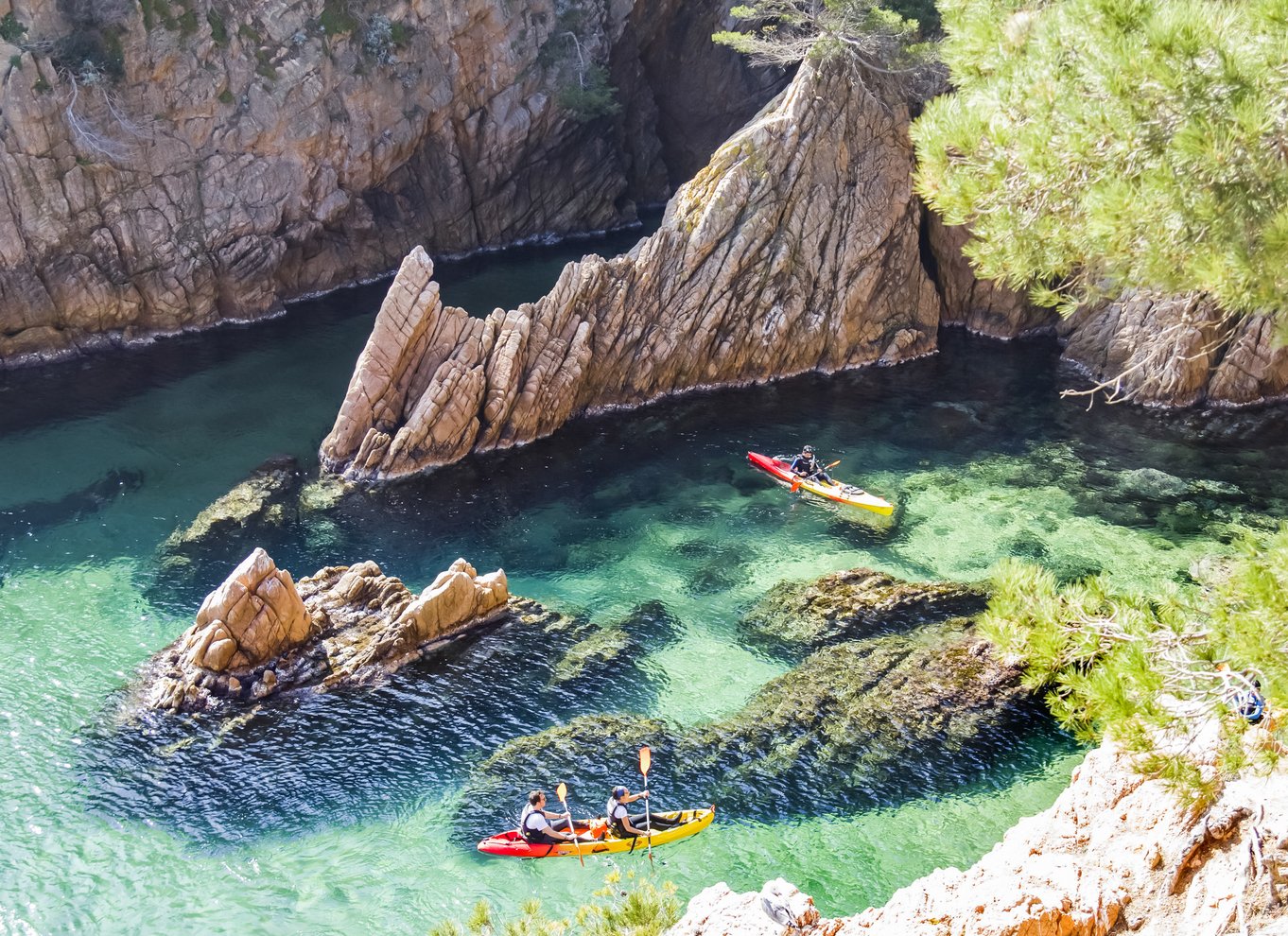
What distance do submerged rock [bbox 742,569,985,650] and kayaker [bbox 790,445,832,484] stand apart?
18.0 feet

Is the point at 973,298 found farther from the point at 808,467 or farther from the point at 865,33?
the point at 808,467

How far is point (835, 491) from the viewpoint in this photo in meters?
30.7

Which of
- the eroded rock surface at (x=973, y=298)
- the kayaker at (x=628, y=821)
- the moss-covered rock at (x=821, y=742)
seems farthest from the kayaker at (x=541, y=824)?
the eroded rock surface at (x=973, y=298)

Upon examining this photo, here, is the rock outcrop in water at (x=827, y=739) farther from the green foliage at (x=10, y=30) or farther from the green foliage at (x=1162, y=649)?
the green foliage at (x=10, y=30)

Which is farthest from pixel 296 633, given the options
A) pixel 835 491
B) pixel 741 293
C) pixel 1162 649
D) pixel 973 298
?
pixel 973 298

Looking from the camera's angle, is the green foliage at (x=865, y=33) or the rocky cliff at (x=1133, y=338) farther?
the green foliage at (x=865, y=33)

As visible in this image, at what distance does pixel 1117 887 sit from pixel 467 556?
775 inches

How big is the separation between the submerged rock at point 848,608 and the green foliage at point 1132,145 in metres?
13.0

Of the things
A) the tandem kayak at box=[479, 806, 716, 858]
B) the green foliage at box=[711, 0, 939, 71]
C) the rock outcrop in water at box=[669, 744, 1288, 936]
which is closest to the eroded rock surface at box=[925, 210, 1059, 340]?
the green foliage at box=[711, 0, 939, 71]

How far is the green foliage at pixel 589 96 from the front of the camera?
4969cm

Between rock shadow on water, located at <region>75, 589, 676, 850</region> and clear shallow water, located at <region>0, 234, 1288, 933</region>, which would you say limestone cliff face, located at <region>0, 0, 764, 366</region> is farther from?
rock shadow on water, located at <region>75, 589, 676, 850</region>

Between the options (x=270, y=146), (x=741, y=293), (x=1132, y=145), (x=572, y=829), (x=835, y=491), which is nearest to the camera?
(x=1132, y=145)

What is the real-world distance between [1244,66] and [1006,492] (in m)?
21.8

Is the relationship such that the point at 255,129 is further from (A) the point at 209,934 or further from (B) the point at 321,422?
(A) the point at 209,934
